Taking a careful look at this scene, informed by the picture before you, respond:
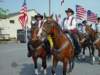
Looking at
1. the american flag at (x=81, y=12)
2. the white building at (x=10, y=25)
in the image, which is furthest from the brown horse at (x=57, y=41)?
the white building at (x=10, y=25)

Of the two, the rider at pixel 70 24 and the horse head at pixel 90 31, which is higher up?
the rider at pixel 70 24

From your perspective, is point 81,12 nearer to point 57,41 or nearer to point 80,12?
point 80,12

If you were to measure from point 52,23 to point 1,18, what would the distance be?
6663cm

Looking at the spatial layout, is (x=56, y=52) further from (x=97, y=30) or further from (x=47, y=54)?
(x=97, y=30)

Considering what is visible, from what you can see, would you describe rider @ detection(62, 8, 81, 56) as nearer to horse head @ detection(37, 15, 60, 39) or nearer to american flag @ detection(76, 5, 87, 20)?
horse head @ detection(37, 15, 60, 39)

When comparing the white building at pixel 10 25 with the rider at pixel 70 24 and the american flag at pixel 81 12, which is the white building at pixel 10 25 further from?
the rider at pixel 70 24

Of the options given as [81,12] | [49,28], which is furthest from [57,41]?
[81,12]

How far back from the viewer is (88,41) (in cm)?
1788

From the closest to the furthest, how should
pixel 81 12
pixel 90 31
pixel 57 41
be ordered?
pixel 57 41
pixel 90 31
pixel 81 12

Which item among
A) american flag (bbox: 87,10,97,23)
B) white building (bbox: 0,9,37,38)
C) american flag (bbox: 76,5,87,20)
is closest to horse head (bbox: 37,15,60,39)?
american flag (bbox: 76,5,87,20)

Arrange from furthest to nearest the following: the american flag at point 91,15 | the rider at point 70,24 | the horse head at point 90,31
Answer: the american flag at point 91,15
the horse head at point 90,31
the rider at point 70,24

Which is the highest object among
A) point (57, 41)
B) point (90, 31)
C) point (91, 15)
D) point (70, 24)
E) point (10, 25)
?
point (91, 15)

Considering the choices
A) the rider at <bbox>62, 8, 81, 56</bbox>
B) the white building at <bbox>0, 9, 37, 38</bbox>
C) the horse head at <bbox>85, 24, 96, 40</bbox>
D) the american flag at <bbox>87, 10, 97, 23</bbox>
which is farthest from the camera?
the white building at <bbox>0, 9, 37, 38</bbox>

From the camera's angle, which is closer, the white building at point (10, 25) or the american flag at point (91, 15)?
the american flag at point (91, 15)
